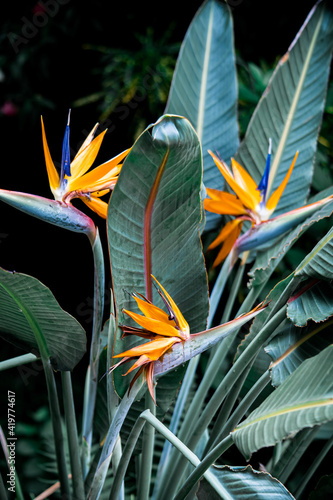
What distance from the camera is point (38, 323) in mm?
490

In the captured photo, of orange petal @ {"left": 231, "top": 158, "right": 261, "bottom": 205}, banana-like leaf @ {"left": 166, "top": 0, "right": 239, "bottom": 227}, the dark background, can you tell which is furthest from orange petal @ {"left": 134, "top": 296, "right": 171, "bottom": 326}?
the dark background

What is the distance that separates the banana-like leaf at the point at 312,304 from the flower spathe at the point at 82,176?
8.8 inches

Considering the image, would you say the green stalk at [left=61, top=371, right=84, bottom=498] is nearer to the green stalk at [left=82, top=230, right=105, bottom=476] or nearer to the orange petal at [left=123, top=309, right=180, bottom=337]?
the green stalk at [left=82, top=230, right=105, bottom=476]

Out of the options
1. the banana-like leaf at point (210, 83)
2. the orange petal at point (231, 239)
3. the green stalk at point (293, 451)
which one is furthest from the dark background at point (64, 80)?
the green stalk at point (293, 451)

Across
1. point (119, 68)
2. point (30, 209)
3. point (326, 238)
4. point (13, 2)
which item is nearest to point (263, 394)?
point (326, 238)

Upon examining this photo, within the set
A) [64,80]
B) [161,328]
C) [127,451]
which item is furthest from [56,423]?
[64,80]

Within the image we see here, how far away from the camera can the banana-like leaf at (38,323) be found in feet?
1.47

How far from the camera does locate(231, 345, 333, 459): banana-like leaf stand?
13.9 inches

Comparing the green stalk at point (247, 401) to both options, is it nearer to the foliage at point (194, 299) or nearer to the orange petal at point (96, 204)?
the foliage at point (194, 299)

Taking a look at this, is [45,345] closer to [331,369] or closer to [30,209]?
[30,209]

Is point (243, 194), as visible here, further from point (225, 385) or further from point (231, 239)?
point (225, 385)

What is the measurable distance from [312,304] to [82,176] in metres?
0.27

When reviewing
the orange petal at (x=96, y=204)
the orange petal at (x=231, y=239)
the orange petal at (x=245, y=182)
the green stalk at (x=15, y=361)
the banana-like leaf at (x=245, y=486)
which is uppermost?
the orange petal at (x=245, y=182)

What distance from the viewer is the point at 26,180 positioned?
1.38m
